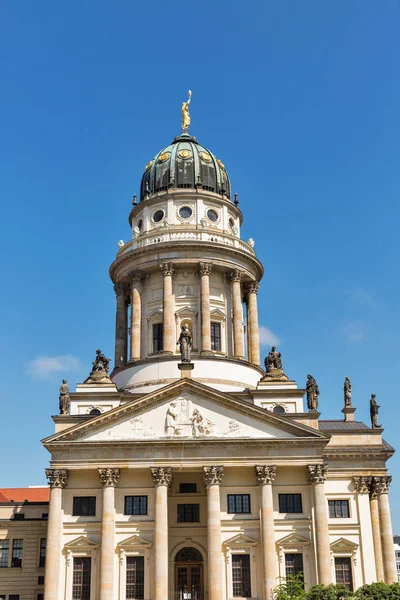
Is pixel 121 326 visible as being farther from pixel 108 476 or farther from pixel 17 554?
pixel 17 554

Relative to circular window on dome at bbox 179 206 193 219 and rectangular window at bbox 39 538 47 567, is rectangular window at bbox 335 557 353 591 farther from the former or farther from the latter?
circular window on dome at bbox 179 206 193 219

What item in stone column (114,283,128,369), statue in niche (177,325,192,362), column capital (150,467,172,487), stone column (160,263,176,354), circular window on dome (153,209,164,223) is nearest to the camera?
column capital (150,467,172,487)

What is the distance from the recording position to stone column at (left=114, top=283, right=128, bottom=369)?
63875 millimetres

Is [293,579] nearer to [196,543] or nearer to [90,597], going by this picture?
[196,543]

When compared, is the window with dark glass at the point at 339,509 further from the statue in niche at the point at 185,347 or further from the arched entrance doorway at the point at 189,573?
the statue in niche at the point at 185,347

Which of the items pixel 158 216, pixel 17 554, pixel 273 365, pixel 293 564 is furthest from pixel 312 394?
pixel 17 554

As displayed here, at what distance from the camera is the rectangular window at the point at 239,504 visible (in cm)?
4941

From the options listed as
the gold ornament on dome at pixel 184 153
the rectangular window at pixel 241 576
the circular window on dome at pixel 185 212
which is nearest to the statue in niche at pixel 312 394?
the rectangular window at pixel 241 576

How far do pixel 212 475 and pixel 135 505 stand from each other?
5764mm

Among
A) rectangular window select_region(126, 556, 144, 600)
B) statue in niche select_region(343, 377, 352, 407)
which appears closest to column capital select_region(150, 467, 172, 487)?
rectangular window select_region(126, 556, 144, 600)

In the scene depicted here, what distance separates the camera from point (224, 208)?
6738 centimetres

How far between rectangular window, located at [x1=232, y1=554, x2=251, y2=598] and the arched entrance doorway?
292cm

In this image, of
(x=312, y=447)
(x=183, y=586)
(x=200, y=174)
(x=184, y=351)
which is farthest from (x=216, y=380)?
(x=200, y=174)

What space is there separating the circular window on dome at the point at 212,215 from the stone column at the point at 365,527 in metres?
26.1
